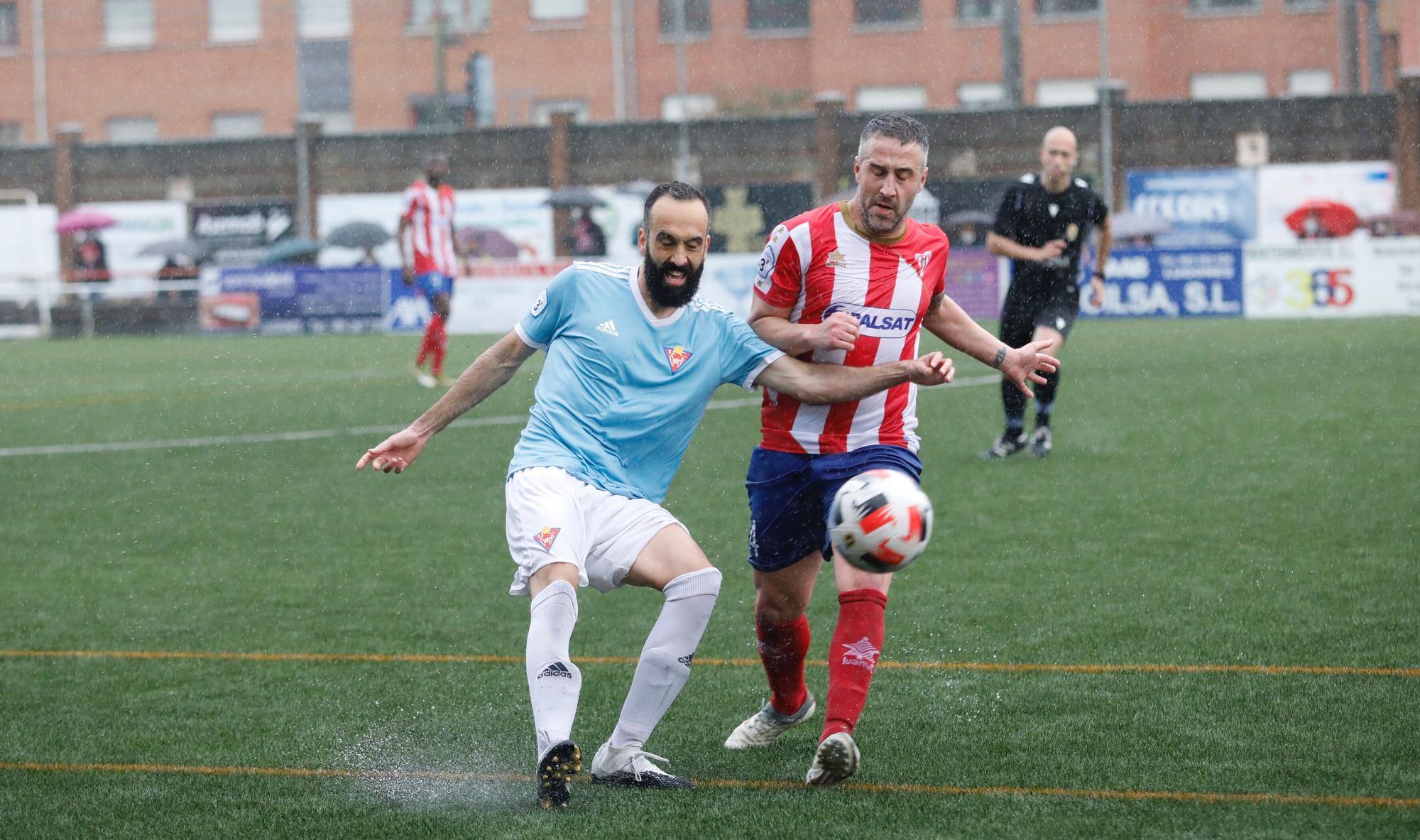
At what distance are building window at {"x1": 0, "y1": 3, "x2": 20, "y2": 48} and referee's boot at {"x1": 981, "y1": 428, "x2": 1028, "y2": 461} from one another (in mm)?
45791

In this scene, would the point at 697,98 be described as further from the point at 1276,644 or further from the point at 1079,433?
the point at 1276,644

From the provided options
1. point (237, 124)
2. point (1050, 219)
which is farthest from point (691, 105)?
point (1050, 219)

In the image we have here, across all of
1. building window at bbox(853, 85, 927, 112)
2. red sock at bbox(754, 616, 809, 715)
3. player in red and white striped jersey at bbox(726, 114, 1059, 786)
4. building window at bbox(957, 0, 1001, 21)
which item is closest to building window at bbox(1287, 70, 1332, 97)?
building window at bbox(957, 0, 1001, 21)

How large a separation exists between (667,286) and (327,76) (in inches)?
1820

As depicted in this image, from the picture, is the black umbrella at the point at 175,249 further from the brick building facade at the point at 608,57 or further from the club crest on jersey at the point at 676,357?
the club crest on jersey at the point at 676,357

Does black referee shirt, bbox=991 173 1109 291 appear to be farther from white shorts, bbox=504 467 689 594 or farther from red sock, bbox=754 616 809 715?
white shorts, bbox=504 467 689 594

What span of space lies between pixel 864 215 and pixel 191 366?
744 inches

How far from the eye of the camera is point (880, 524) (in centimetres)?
466

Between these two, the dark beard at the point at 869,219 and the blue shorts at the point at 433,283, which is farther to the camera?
the blue shorts at the point at 433,283

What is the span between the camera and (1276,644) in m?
6.04

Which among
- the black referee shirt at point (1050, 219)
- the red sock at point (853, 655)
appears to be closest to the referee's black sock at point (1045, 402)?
the black referee shirt at point (1050, 219)

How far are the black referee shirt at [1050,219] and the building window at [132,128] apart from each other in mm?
42656

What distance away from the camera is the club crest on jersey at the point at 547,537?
465 cm

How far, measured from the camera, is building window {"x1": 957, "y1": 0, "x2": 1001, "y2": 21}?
44.6m
